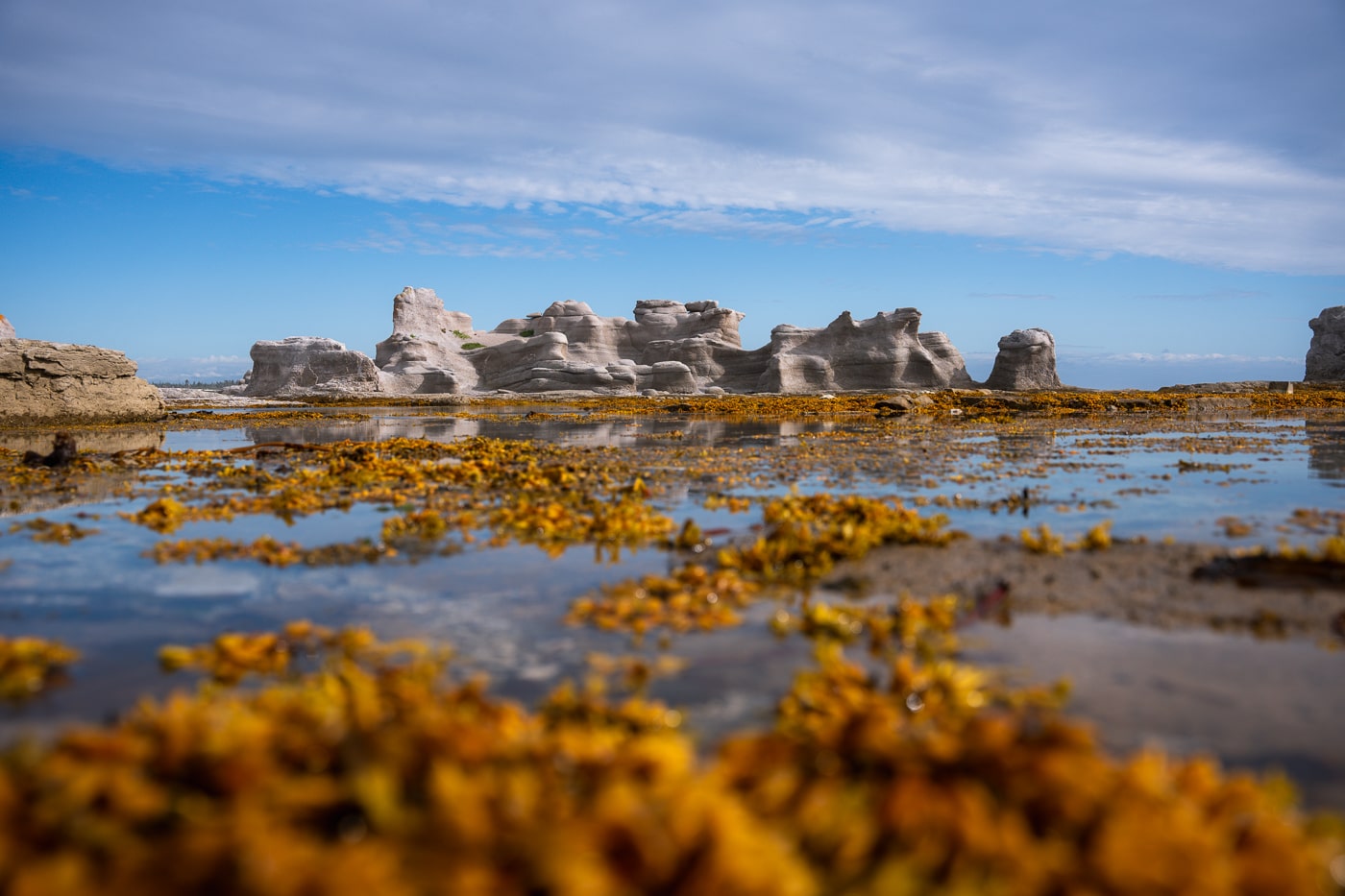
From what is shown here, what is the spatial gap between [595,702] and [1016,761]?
1.14 m

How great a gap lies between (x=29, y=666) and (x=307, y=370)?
56.0m

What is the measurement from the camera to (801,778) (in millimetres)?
1809

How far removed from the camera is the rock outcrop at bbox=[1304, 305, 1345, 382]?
5256 cm

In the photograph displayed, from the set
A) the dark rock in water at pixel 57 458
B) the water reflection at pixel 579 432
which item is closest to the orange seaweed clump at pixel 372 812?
the dark rock in water at pixel 57 458

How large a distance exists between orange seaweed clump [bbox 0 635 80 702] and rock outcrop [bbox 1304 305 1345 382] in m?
65.0

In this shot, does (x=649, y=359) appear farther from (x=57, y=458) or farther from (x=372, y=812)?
(x=372, y=812)

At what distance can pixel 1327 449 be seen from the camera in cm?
1061

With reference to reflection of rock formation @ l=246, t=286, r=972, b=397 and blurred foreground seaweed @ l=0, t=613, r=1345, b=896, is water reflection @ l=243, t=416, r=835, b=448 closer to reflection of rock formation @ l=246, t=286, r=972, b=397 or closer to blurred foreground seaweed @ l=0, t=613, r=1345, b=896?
Answer: blurred foreground seaweed @ l=0, t=613, r=1345, b=896

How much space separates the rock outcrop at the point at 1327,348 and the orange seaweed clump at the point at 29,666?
65.0m

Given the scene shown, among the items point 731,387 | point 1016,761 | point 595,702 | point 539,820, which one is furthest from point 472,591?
point 731,387

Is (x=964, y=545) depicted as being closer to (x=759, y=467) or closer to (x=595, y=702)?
(x=595, y=702)

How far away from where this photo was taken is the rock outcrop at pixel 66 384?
1633 centimetres

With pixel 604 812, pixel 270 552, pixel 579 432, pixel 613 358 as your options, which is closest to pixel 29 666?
pixel 270 552

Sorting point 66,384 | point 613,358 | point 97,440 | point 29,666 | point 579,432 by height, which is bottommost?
point 29,666
